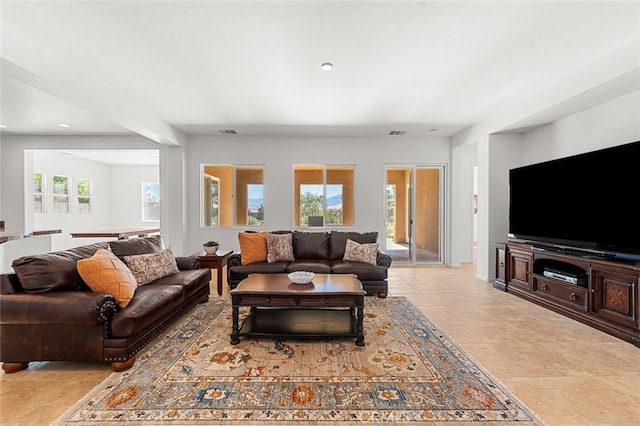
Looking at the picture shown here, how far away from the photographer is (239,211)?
22.1 feet

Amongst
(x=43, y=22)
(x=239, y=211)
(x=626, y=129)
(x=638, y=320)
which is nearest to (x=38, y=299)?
(x=43, y=22)

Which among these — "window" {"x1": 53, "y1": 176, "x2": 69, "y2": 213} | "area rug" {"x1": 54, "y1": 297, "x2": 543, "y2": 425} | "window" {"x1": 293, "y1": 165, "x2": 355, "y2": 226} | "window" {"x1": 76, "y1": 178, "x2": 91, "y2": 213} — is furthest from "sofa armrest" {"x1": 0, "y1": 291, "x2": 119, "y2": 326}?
"window" {"x1": 76, "y1": 178, "x2": 91, "y2": 213}

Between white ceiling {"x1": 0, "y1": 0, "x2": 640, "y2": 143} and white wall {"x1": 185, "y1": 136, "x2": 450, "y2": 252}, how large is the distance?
1.59 m

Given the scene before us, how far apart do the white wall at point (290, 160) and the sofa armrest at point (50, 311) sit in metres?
4.29

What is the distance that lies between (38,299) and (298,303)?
6.73ft

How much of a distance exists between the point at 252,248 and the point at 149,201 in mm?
7227

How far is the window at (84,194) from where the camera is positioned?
861cm

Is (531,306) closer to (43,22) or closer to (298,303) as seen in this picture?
(298,303)

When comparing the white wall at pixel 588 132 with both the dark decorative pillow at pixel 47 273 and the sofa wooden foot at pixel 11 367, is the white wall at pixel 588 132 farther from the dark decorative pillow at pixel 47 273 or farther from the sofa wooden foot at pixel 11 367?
the sofa wooden foot at pixel 11 367

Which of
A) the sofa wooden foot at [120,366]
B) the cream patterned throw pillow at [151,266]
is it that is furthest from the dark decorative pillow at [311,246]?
the sofa wooden foot at [120,366]

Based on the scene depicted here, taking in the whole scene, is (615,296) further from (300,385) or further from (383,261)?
(300,385)

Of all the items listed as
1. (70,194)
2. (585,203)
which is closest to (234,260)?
(585,203)

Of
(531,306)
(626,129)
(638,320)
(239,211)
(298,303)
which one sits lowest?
(531,306)

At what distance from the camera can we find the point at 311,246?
4.88 metres
